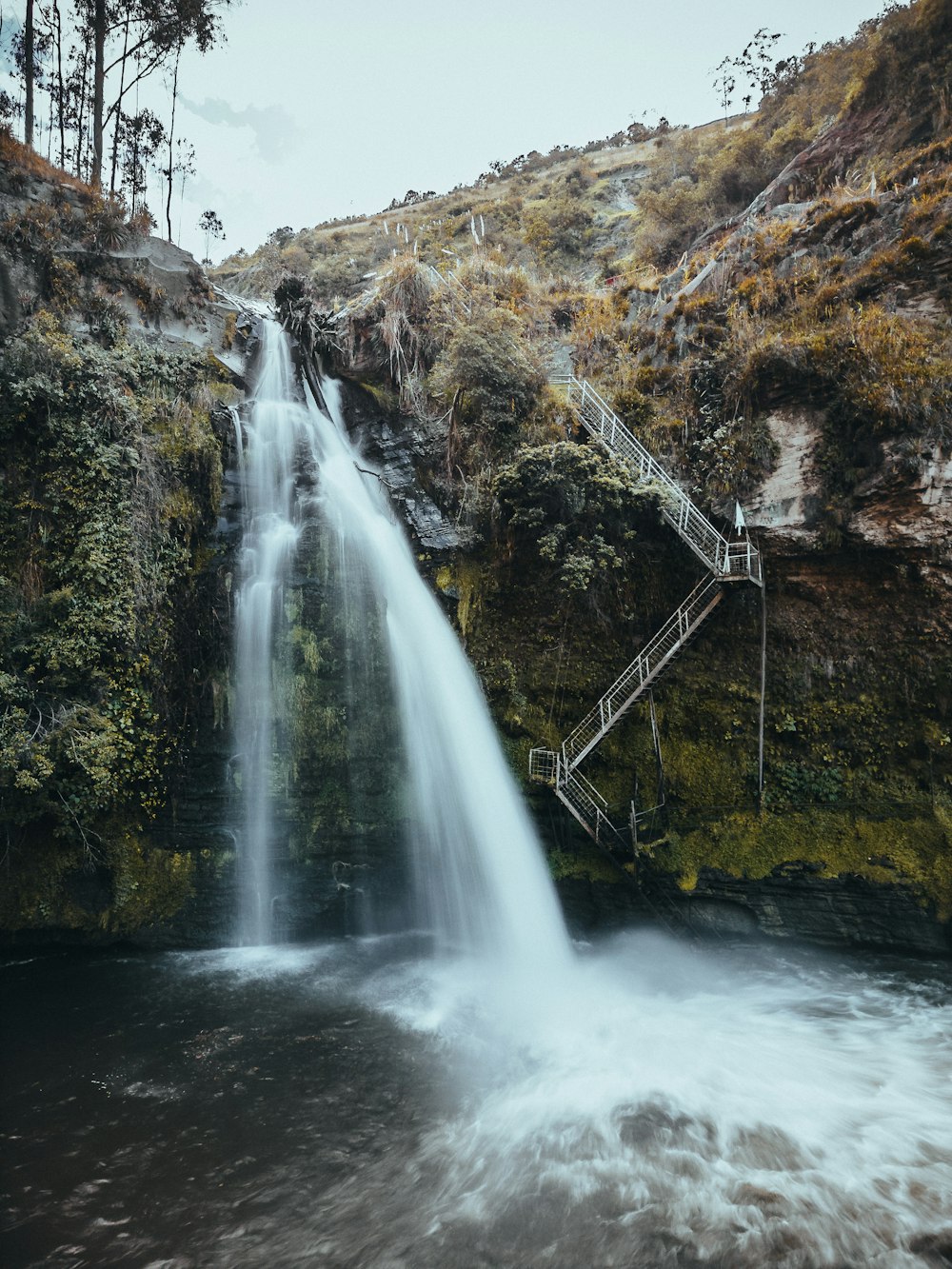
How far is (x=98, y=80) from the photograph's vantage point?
15984mm

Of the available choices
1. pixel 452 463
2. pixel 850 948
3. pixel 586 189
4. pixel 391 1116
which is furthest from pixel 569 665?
pixel 586 189

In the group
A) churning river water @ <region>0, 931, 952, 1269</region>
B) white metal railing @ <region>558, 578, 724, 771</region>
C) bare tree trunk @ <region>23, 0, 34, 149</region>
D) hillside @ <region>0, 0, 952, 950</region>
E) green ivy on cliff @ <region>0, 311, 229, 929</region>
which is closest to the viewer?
churning river water @ <region>0, 931, 952, 1269</region>

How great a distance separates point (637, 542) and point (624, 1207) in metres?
9.34

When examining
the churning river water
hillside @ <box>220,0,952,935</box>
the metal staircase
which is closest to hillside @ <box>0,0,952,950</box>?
hillside @ <box>220,0,952,935</box>

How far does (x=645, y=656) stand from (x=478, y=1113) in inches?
272

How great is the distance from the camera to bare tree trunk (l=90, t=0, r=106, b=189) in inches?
622

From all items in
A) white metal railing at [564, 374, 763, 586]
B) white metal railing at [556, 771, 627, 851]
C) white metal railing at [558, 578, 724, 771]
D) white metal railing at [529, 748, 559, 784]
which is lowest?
white metal railing at [556, 771, 627, 851]

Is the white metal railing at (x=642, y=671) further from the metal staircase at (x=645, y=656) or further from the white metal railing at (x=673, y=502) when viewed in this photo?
the white metal railing at (x=673, y=502)

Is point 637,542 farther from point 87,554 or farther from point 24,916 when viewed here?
point 24,916

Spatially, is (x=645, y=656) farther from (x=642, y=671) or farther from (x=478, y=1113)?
(x=478, y=1113)

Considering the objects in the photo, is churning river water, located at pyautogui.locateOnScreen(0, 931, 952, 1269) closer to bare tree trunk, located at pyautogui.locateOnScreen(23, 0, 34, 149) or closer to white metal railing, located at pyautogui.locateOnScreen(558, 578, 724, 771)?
white metal railing, located at pyautogui.locateOnScreen(558, 578, 724, 771)

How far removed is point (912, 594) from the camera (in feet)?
31.7

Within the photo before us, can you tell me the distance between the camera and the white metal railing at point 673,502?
33.6 feet

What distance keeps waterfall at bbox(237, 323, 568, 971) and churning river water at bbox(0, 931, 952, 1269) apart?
3.07 ft
